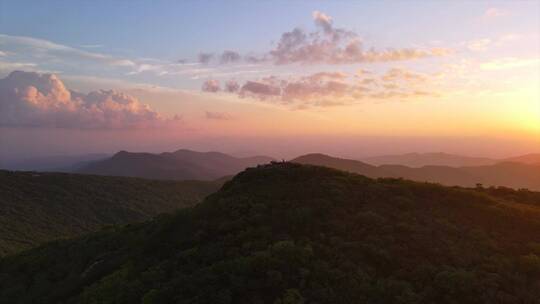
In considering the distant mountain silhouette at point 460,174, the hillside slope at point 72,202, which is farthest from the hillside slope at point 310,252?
the distant mountain silhouette at point 460,174

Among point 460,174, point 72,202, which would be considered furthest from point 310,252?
point 460,174

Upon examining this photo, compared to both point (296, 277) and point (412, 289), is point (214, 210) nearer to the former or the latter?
point (296, 277)

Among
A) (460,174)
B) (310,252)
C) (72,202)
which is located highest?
(310,252)

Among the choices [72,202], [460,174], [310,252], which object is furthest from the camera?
[460,174]

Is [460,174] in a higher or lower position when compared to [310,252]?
lower

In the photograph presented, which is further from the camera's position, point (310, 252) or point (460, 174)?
point (460, 174)

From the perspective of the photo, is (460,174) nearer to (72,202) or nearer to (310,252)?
(72,202)

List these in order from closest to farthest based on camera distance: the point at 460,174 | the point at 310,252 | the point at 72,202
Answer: the point at 310,252
the point at 72,202
the point at 460,174

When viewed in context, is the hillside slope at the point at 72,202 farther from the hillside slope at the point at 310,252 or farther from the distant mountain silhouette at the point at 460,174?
the distant mountain silhouette at the point at 460,174
